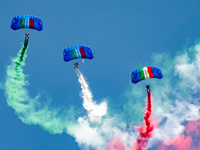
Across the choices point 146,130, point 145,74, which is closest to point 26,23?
point 145,74

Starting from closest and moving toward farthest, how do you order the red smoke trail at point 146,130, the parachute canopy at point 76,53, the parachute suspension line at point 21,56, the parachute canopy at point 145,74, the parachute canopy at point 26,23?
the parachute canopy at point 145,74 < the parachute canopy at point 76,53 < the parachute canopy at point 26,23 < the red smoke trail at point 146,130 < the parachute suspension line at point 21,56

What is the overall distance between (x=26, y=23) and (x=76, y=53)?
6.97 metres

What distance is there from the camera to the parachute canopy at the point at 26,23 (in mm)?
65500

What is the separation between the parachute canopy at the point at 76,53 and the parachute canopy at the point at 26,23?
14.5ft

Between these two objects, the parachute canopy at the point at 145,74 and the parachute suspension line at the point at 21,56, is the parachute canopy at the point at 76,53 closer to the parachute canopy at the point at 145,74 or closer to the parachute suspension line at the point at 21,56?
the parachute canopy at the point at 145,74

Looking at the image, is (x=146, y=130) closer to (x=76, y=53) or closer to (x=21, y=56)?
(x=76, y=53)

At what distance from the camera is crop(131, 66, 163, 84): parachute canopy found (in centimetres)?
6500

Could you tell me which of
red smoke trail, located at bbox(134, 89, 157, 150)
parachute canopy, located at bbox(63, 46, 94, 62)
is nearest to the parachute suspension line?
parachute canopy, located at bbox(63, 46, 94, 62)

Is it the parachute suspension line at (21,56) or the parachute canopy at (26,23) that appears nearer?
the parachute canopy at (26,23)

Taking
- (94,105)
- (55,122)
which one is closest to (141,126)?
(94,105)

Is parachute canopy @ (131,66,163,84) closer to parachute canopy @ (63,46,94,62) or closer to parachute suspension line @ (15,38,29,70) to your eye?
parachute canopy @ (63,46,94,62)

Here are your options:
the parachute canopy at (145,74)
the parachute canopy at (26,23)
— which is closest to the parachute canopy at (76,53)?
the parachute canopy at (26,23)

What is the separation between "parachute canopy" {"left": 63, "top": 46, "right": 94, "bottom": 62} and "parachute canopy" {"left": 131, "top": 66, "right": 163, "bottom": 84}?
5.77 metres

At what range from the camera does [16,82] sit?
72.3m
